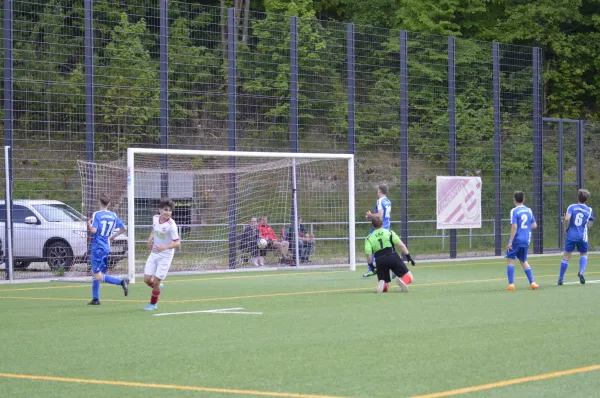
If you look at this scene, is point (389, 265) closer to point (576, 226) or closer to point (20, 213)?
point (576, 226)

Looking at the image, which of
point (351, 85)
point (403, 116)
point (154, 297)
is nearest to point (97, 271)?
point (154, 297)

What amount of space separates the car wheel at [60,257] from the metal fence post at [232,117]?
13.5 feet

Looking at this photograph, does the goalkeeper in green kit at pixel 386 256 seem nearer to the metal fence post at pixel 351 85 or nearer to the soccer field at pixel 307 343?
the soccer field at pixel 307 343

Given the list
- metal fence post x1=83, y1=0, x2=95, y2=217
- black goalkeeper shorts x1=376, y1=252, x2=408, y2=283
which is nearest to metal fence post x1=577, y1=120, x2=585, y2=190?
metal fence post x1=83, y1=0, x2=95, y2=217

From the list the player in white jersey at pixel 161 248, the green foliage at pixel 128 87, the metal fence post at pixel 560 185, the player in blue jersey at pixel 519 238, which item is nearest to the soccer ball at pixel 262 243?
the green foliage at pixel 128 87

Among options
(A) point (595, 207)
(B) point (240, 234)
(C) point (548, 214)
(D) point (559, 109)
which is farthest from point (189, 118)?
(D) point (559, 109)

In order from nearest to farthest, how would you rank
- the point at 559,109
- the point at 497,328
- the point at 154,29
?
the point at 497,328, the point at 154,29, the point at 559,109

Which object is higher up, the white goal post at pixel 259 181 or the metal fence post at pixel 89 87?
the metal fence post at pixel 89 87

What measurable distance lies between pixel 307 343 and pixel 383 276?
6.79 metres

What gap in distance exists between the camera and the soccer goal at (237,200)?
77.6 ft

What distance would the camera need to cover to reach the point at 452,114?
30.6 meters

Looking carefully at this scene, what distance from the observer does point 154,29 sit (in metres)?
25.1

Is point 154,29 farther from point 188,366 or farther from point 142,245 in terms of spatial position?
point 188,366

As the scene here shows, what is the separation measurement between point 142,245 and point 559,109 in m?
30.7
